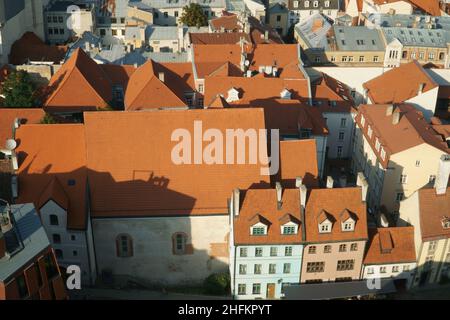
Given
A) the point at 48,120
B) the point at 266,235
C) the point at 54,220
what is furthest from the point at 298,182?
the point at 48,120

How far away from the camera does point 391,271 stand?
5900 centimetres

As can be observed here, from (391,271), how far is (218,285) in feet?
54.9

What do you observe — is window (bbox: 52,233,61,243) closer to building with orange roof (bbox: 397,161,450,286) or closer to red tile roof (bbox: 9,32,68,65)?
building with orange roof (bbox: 397,161,450,286)

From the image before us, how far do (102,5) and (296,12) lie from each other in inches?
1634

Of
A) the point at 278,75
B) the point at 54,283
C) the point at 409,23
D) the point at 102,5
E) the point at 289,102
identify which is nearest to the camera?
the point at 54,283

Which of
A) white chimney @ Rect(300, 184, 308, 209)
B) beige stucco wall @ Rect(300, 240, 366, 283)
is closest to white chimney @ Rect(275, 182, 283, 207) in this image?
white chimney @ Rect(300, 184, 308, 209)

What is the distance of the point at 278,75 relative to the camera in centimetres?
8712

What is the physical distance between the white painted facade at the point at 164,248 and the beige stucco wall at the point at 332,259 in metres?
8.25

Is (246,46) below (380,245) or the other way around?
the other way around

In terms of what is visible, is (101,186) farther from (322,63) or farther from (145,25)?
(145,25)

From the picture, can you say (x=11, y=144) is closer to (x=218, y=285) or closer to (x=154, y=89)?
(x=154, y=89)

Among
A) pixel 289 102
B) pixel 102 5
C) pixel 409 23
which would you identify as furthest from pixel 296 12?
pixel 289 102

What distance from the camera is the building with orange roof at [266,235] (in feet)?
182

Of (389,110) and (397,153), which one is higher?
(389,110)
